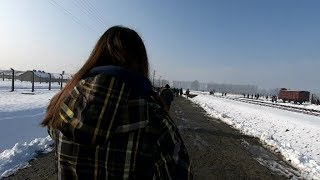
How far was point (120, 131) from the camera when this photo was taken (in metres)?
1.87

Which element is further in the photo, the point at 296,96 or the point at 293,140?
the point at 296,96

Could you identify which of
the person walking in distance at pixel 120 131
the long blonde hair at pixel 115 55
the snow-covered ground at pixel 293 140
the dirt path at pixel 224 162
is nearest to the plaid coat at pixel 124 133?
the person walking in distance at pixel 120 131

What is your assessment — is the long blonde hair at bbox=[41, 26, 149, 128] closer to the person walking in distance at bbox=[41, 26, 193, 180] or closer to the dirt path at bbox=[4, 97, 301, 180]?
the person walking in distance at bbox=[41, 26, 193, 180]

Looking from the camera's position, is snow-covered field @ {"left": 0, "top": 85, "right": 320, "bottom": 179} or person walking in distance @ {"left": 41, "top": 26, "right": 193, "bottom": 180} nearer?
person walking in distance @ {"left": 41, "top": 26, "right": 193, "bottom": 180}

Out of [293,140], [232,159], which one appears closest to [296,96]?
[293,140]

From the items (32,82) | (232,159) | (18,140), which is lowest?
(232,159)

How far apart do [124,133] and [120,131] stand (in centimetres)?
2

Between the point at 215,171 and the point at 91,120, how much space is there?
7.89 metres

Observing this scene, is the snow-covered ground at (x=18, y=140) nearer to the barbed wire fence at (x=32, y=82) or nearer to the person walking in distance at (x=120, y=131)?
the barbed wire fence at (x=32, y=82)

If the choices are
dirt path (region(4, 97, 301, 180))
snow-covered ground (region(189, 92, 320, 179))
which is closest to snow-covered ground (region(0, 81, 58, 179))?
dirt path (region(4, 97, 301, 180))

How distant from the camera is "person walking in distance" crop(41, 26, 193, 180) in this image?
187 cm

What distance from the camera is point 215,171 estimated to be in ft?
30.9

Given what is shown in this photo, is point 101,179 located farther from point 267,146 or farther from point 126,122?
point 267,146

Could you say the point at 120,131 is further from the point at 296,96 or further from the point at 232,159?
the point at 296,96
